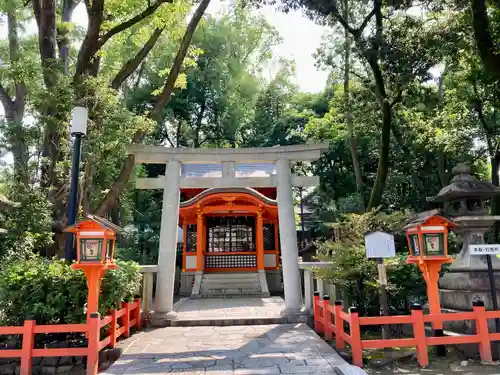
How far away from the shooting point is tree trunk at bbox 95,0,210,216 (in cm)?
875

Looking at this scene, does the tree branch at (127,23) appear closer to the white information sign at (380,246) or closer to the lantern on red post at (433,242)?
the white information sign at (380,246)

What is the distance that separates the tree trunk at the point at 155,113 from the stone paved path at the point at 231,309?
325 cm

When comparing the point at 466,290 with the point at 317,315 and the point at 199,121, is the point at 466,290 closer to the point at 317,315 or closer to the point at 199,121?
the point at 317,315

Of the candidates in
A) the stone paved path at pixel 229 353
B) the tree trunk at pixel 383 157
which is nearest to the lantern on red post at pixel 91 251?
the stone paved path at pixel 229 353

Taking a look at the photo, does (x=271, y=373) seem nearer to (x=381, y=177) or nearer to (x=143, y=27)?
(x=381, y=177)

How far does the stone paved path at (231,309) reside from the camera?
799 centimetres

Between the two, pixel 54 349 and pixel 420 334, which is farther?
pixel 420 334

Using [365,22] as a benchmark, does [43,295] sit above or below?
below

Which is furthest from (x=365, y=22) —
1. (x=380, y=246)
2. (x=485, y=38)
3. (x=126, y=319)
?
(x=126, y=319)

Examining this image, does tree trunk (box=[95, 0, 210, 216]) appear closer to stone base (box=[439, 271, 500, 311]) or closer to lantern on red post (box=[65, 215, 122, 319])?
lantern on red post (box=[65, 215, 122, 319])

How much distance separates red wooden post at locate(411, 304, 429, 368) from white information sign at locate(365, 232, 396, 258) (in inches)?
35.2

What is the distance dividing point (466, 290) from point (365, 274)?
67.3 inches

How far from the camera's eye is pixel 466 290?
20.4 feet

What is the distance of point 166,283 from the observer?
7555mm
